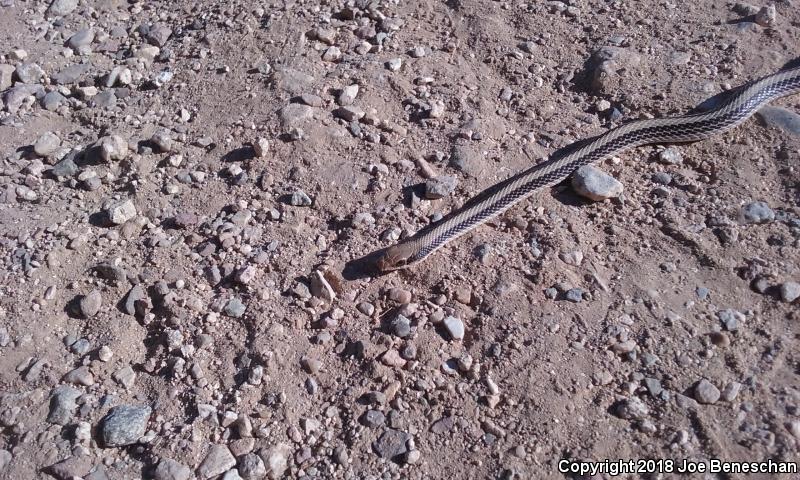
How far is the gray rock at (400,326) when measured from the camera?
4012mm

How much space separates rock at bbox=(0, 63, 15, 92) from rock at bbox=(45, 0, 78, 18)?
91 cm

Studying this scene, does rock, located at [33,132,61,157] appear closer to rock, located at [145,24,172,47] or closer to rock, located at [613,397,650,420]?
rock, located at [145,24,172,47]

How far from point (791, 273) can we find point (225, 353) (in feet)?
11.9

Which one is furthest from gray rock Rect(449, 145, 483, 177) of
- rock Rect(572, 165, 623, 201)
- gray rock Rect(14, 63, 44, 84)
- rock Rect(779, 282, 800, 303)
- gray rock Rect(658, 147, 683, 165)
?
gray rock Rect(14, 63, 44, 84)

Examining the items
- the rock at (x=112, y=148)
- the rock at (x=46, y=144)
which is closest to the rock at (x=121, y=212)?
the rock at (x=112, y=148)

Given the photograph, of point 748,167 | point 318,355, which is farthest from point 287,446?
point 748,167

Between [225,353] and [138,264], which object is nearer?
[225,353]

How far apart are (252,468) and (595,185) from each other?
299 centimetres

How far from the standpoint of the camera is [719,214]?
434 cm

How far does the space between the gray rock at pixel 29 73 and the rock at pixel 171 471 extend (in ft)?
13.2

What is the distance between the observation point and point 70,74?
18.9ft

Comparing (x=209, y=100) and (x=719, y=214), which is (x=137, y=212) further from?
(x=719, y=214)

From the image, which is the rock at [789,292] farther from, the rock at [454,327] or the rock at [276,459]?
the rock at [276,459]

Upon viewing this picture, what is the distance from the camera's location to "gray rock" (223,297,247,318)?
418cm
